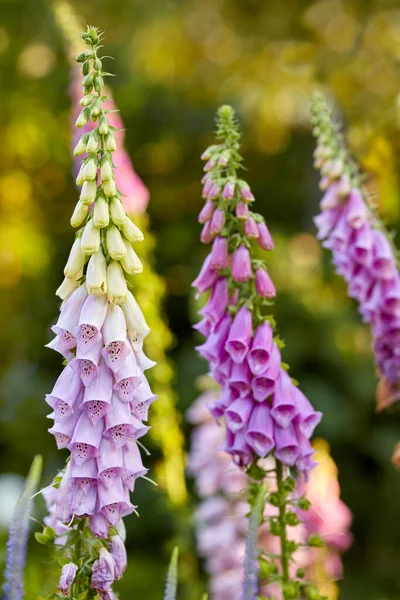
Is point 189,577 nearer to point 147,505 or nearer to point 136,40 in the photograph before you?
point 147,505

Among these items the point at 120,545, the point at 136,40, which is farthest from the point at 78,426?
the point at 136,40

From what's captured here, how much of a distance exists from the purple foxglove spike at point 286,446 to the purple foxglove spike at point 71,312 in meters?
0.52

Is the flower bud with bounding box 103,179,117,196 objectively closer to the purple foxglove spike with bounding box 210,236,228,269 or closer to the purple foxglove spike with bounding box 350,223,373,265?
the purple foxglove spike with bounding box 210,236,228,269

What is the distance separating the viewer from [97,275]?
1.44m

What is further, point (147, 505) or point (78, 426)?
point (147, 505)

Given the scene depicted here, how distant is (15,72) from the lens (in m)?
7.98

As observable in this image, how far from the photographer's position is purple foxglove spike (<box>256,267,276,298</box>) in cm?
171

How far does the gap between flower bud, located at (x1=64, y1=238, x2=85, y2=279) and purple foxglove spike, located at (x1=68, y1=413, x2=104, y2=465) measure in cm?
26

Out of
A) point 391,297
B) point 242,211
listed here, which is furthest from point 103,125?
point 391,297

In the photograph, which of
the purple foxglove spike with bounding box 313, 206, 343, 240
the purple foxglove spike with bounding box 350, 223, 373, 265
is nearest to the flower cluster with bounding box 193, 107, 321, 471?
the purple foxglove spike with bounding box 350, 223, 373, 265

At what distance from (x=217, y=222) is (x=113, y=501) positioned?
2.03 ft

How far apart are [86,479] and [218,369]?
44 centimetres

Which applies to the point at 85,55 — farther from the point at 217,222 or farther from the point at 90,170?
the point at 217,222

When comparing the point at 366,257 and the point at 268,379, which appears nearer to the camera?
the point at 268,379
